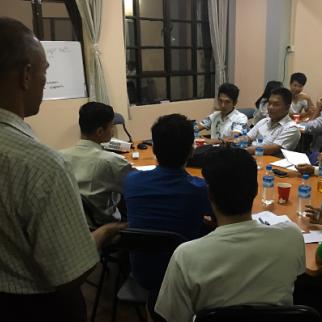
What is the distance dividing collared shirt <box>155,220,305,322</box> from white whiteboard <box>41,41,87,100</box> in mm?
3667

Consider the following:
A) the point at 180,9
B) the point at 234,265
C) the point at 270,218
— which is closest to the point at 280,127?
the point at 270,218

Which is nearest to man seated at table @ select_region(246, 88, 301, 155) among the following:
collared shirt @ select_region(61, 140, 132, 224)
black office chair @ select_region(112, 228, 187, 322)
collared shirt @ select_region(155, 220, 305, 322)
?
collared shirt @ select_region(61, 140, 132, 224)

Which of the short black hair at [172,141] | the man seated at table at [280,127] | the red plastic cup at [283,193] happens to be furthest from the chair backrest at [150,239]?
the man seated at table at [280,127]

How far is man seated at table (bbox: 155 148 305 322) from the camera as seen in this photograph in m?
1.05

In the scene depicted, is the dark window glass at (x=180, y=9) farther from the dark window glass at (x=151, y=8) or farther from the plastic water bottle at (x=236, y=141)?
the plastic water bottle at (x=236, y=141)

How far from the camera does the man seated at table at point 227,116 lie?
376 centimetres

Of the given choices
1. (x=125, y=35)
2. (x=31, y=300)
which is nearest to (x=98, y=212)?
(x=31, y=300)

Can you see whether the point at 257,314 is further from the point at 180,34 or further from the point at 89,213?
the point at 180,34

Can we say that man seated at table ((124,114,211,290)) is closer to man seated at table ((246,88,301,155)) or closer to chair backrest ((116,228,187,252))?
chair backrest ((116,228,187,252))

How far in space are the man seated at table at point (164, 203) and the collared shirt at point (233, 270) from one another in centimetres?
48

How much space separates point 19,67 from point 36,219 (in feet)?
1.15

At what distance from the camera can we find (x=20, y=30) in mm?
877

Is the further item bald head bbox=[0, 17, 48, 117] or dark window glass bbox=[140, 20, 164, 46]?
dark window glass bbox=[140, 20, 164, 46]

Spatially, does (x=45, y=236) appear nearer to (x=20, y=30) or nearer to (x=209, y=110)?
(x=20, y=30)
